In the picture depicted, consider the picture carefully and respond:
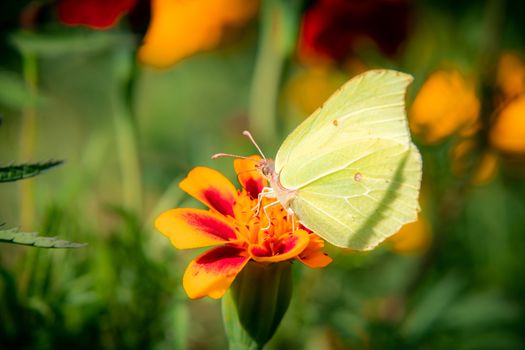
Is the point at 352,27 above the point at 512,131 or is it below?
above

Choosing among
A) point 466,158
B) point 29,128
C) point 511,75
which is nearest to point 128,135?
point 29,128

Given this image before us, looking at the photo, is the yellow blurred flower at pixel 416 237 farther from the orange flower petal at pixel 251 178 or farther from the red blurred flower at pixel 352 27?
the orange flower petal at pixel 251 178

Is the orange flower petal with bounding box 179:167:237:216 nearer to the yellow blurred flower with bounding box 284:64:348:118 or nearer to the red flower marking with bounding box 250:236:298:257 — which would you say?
the red flower marking with bounding box 250:236:298:257

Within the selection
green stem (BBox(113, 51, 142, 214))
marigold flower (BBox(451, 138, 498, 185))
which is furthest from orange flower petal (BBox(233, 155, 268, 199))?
marigold flower (BBox(451, 138, 498, 185))

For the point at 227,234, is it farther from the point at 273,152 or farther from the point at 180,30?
the point at 180,30

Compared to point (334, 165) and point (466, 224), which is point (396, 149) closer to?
point (334, 165)

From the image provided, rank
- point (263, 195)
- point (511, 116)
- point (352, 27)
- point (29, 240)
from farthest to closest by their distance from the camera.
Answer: point (511, 116), point (352, 27), point (263, 195), point (29, 240)

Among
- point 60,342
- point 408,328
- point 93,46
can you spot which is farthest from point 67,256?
point 408,328
